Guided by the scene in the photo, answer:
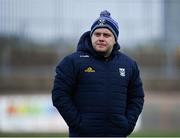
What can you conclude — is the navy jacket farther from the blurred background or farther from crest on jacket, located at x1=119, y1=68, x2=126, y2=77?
the blurred background

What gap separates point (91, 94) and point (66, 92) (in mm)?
163

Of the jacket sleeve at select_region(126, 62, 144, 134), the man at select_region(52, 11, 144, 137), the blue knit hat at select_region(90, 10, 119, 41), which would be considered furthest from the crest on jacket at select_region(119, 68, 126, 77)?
the blue knit hat at select_region(90, 10, 119, 41)

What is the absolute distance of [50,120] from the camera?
14.7m

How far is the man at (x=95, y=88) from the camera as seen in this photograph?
4266mm

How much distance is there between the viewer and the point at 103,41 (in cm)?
429

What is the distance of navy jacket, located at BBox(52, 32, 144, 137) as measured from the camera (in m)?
4.27

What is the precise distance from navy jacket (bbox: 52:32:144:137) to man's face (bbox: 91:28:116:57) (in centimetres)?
5

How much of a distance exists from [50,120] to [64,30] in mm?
5562

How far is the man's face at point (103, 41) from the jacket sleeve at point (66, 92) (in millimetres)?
203

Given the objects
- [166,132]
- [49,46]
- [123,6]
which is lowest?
[166,132]

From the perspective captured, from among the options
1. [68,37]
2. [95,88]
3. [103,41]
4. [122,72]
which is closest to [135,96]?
[122,72]

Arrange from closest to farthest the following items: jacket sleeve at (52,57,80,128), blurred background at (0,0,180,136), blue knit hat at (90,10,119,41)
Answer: jacket sleeve at (52,57,80,128), blue knit hat at (90,10,119,41), blurred background at (0,0,180,136)

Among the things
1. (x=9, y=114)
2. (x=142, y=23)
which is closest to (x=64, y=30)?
(x=142, y=23)

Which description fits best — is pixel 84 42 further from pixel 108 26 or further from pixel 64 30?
pixel 64 30
